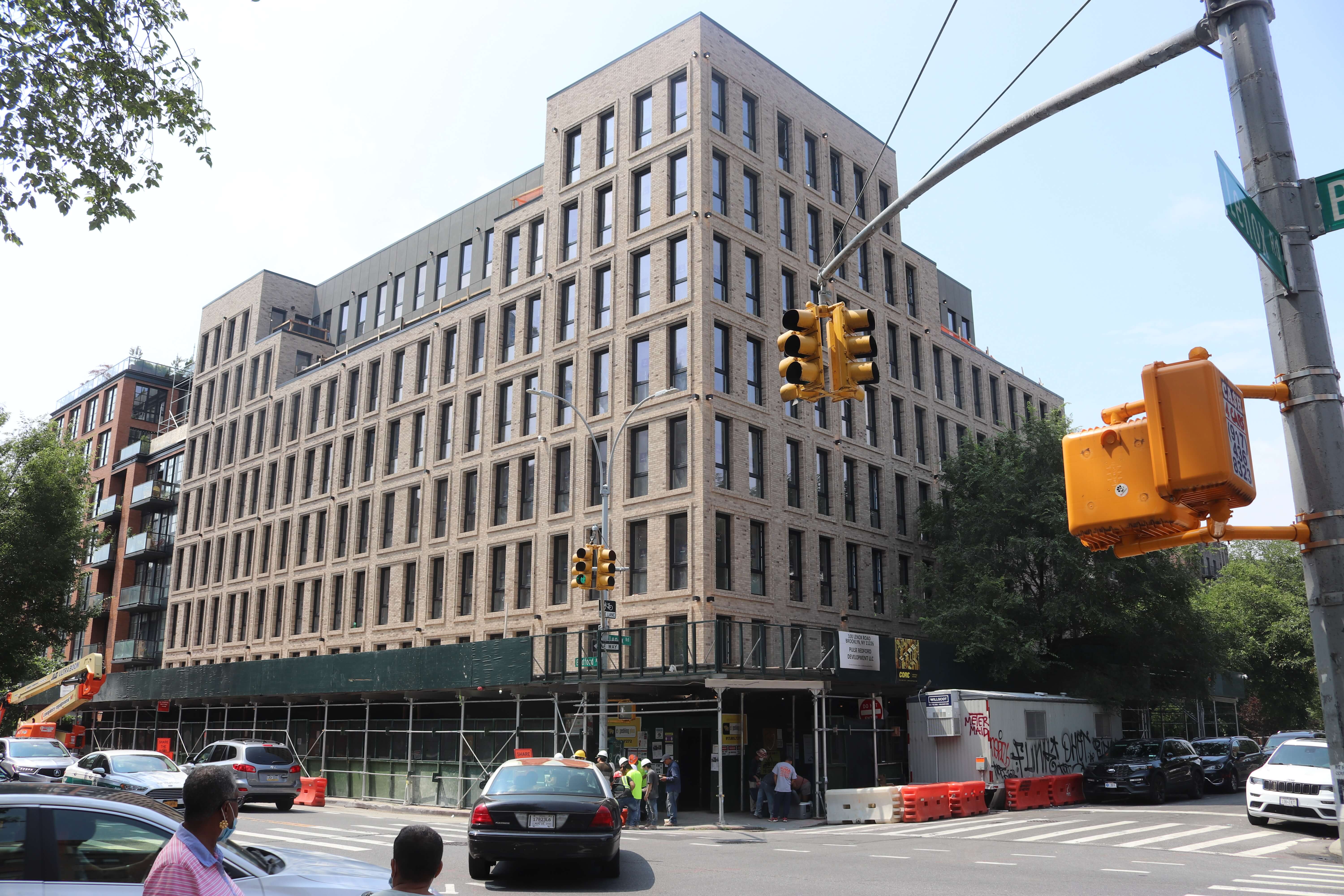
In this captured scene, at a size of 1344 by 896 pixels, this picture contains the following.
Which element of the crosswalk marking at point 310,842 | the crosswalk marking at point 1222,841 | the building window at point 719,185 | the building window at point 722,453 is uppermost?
the building window at point 719,185

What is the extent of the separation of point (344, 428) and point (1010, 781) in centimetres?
3301

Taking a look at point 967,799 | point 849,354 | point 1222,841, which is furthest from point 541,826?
point 967,799

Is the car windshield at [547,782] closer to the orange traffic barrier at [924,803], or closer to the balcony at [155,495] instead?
the orange traffic barrier at [924,803]

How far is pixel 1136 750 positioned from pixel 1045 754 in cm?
245

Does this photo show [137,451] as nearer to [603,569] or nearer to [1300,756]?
[603,569]

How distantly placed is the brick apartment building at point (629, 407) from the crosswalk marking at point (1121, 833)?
13.5m

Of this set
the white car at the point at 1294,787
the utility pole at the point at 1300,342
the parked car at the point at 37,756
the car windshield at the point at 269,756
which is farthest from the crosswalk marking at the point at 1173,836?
the parked car at the point at 37,756

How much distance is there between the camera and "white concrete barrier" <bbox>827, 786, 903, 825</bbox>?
23406mm

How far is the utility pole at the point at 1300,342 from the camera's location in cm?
358

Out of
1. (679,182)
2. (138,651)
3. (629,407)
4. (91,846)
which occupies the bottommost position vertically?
(91,846)

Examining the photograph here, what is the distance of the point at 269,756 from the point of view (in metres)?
25.8

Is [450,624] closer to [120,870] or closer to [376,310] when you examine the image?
[376,310]

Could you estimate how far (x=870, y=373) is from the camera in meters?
9.55

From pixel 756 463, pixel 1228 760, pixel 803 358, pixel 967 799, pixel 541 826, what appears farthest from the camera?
pixel 756 463
